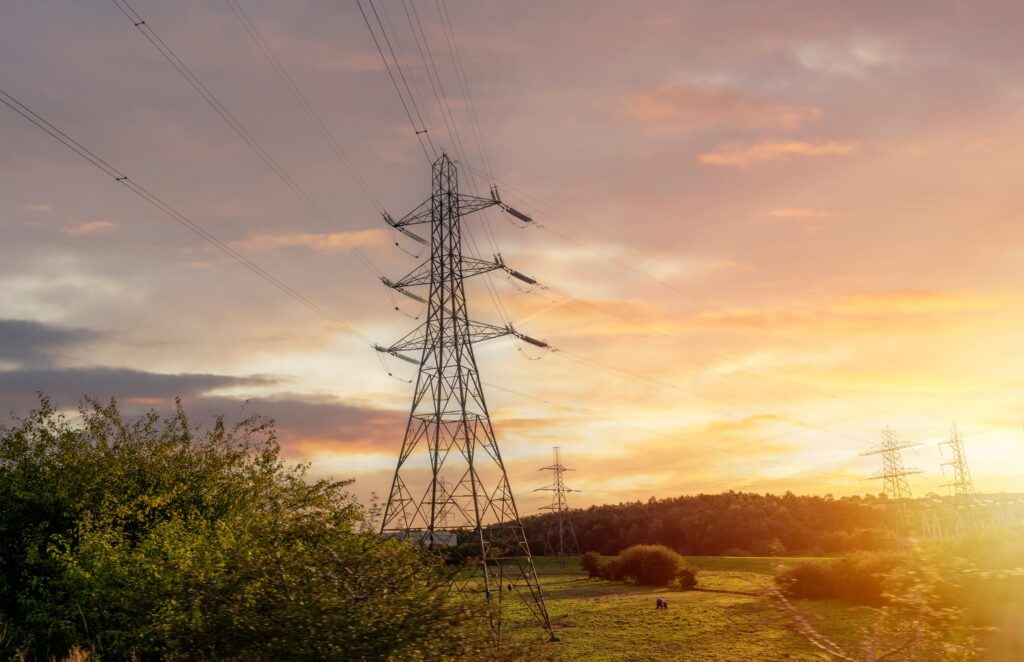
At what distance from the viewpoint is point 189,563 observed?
53.6 ft

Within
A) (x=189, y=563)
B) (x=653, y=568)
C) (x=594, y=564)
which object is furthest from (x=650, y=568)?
(x=189, y=563)

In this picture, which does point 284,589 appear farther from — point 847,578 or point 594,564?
point 594,564

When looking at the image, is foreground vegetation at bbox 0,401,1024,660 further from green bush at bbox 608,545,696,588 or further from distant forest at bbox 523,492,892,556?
distant forest at bbox 523,492,892,556

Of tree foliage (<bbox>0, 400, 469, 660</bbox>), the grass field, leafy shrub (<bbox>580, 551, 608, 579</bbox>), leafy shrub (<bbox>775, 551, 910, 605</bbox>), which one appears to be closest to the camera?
tree foliage (<bbox>0, 400, 469, 660</bbox>)

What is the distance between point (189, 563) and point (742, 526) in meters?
93.8

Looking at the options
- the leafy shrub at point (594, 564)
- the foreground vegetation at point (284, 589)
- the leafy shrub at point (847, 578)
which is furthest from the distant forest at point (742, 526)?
the foreground vegetation at point (284, 589)

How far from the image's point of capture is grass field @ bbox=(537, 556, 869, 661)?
2559cm

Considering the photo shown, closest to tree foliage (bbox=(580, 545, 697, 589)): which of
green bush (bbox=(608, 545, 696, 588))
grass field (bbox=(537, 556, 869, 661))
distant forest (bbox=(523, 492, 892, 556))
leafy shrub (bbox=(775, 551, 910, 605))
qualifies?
green bush (bbox=(608, 545, 696, 588))

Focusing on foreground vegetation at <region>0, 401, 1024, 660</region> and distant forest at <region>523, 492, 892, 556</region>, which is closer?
foreground vegetation at <region>0, 401, 1024, 660</region>

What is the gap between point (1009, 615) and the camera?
24719 mm

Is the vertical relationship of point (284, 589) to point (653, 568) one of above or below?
above

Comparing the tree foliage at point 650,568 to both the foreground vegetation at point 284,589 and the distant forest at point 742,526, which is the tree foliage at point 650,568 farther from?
the distant forest at point 742,526

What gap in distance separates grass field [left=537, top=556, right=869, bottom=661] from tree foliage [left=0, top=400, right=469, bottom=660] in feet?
34.6

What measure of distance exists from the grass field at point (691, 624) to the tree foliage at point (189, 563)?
10551 millimetres
